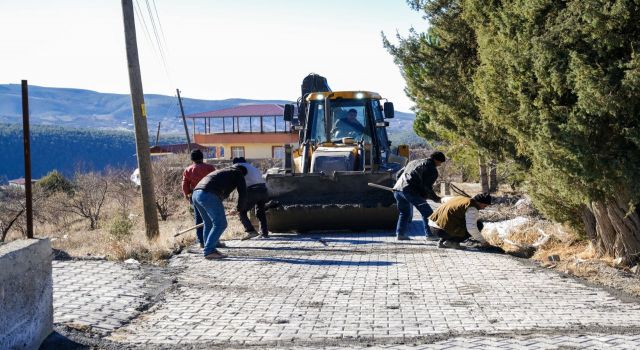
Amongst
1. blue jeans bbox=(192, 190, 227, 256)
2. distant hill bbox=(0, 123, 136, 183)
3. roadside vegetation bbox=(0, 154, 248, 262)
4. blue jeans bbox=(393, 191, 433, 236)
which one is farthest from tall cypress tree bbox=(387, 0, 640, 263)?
distant hill bbox=(0, 123, 136, 183)

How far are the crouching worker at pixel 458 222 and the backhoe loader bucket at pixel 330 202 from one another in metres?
2.34

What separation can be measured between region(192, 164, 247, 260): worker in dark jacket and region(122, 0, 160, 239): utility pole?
256 cm

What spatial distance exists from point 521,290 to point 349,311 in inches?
81.8

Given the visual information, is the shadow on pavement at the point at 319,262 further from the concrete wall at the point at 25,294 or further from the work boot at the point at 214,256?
the concrete wall at the point at 25,294

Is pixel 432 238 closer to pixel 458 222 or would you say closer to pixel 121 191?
pixel 458 222

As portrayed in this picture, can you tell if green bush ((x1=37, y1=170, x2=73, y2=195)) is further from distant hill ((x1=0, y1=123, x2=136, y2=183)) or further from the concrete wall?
distant hill ((x1=0, y1=123, x2=136, y2=183))

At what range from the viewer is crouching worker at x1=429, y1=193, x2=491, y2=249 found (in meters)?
12.4

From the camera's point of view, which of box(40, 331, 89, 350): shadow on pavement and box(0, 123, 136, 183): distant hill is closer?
box(40, 331, 89, 350): shadow on pavement

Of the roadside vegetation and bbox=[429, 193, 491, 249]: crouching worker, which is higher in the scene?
bbox=[429, 193, 491, 249]: crouching worker

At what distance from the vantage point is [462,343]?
21.8 ft

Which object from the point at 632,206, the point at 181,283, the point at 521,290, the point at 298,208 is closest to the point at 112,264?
the point at 181,283

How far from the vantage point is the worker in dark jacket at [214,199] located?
12.0 metres

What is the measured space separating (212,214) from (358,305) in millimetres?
4358

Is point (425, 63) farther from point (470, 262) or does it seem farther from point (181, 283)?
point (181, 283)
